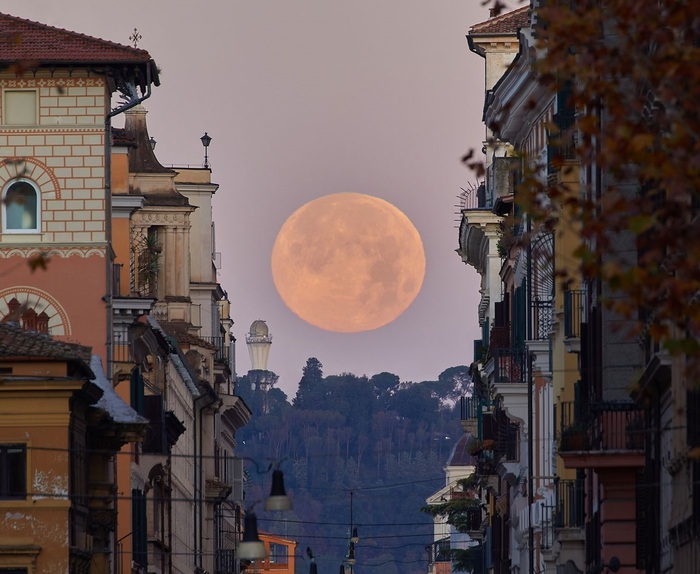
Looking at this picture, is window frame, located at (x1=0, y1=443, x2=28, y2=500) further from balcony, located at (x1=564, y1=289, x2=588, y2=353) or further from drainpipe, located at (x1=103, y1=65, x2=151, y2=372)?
drainpipe, located at (x1=103, y1=65, x2=151, y2=372)

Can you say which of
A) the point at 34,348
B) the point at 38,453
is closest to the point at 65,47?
the point at 34,348

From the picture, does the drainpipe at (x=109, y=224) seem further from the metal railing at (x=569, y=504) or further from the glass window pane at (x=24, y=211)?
the metal railing at (x=569, y=504)

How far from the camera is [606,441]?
119ft

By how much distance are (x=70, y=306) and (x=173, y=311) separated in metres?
35.3

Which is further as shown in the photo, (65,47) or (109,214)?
(109,214)

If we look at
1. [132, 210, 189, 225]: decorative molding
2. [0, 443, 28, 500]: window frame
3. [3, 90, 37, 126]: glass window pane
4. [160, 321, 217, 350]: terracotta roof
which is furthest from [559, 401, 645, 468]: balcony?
[160, 321, 217, 350]: terracotta roof

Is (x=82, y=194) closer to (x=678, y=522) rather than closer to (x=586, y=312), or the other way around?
(x=586, y=312)

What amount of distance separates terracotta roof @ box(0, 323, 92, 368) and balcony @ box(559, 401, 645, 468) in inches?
393

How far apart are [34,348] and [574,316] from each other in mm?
9864

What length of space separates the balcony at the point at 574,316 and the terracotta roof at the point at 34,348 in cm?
866

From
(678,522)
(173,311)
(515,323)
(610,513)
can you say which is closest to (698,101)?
(678,522)

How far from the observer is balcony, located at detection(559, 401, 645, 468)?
35.8 metres

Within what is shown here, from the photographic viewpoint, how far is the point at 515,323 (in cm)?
6144

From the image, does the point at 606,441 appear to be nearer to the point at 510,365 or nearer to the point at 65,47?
the point at 65,47
